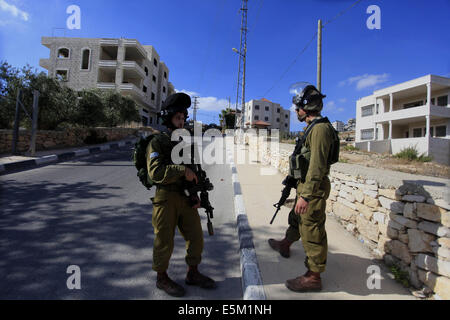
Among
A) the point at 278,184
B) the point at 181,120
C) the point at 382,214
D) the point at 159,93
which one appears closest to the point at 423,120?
the point at 278,184

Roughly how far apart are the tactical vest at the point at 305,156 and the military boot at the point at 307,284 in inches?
35.8

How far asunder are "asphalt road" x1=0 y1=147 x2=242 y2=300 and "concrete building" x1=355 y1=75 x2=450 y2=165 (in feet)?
60.1

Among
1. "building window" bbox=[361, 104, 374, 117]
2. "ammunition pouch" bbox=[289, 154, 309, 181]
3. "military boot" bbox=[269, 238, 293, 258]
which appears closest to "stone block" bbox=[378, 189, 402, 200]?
"ammunition pouch" bbox=[289, 154, 309, 181]

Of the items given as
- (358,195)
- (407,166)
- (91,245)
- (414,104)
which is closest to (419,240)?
(358,195)

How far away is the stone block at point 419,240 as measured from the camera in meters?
1.96

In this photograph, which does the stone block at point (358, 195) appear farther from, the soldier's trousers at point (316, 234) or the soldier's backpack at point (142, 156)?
the soldier's backpack at point (142, 156)

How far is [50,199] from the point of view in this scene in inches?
165

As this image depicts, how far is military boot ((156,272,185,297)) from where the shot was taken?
6.30 ft

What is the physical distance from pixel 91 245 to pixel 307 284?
2536 mm

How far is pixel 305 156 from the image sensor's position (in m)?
2.20

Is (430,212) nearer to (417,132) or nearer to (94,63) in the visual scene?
(417,132)

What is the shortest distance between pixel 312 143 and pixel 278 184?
467 cm
